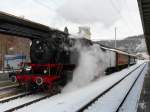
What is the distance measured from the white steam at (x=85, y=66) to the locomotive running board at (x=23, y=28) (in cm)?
199

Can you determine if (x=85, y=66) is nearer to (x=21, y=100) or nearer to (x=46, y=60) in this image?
(x=46, y=60)

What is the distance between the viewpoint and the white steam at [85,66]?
634 inches

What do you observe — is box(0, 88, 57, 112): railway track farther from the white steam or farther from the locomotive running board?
the locomotive running board

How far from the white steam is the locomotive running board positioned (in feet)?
6.54

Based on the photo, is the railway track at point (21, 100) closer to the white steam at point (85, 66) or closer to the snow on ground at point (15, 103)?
the snow on ground at point (15, 103)

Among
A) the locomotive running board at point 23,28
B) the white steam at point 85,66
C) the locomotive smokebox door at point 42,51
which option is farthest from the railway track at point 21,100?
the locomotive running board at point 23,28

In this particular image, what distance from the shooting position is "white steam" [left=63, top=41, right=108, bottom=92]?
1611 centimetres

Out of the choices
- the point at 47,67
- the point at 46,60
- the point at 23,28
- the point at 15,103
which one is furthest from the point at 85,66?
the point at 15,103

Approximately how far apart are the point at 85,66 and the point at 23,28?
14.1 feet

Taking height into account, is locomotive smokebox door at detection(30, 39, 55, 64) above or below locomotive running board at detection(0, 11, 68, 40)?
below

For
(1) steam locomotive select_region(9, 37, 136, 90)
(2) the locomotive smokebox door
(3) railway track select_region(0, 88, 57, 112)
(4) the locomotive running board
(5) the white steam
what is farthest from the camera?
(5) the white steam

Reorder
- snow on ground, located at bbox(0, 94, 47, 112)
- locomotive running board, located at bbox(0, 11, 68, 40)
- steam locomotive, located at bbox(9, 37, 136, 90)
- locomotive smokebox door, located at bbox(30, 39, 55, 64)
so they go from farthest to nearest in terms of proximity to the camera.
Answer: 1. locomotive running board, located at bbox(0, 11, 68, 40)
2. locomotive smokebox door, located at bbox(30, 39, 55, 64)
3. steam locomotive, located at bbox(9, 37, 136, 90)
4. snow on ground, located at bbox(0, 94, 47, 112)

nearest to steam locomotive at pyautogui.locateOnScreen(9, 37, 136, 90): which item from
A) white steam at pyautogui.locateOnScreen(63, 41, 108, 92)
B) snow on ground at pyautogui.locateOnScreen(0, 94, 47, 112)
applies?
snow on ground at pyautogui.locateOnScreen(0, 94, 47, 112)

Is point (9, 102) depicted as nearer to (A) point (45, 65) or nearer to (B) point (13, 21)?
(A) point (45, 65)
